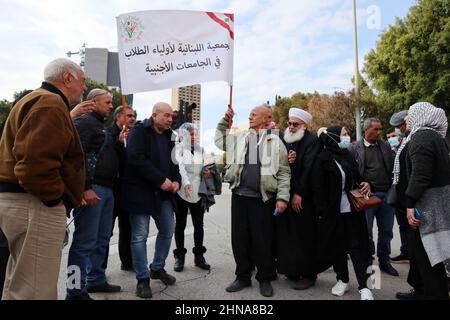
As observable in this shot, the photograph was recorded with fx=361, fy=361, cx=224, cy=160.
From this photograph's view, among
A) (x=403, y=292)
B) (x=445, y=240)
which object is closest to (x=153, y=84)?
(x=445, y=240)

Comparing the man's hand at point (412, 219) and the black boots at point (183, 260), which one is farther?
the black boots at point (183, 260)

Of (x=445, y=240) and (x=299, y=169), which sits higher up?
(x=299, y=169)

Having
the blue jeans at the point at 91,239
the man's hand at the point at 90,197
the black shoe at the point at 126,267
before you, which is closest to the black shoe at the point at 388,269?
the black shoe at the point at 126,267

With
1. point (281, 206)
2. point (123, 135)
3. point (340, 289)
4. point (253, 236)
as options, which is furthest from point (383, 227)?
point (123, 135)

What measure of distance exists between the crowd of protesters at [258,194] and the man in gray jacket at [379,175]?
0.6 inches

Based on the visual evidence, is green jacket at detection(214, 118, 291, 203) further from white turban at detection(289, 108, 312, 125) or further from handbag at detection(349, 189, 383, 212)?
handbag at detection(349, 189, 383, 212)

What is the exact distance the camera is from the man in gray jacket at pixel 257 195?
3.90 m

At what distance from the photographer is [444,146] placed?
321cm

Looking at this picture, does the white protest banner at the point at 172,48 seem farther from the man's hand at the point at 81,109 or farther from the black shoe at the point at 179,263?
the black shoe at the point at 179,263

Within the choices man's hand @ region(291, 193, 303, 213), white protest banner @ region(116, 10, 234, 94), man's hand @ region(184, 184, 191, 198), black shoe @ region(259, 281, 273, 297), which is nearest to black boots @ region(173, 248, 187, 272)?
man's hand @ region(184, 184, 191, 198)

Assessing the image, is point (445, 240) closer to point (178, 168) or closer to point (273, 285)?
point (273, 285)

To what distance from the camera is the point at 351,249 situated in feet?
12.6
